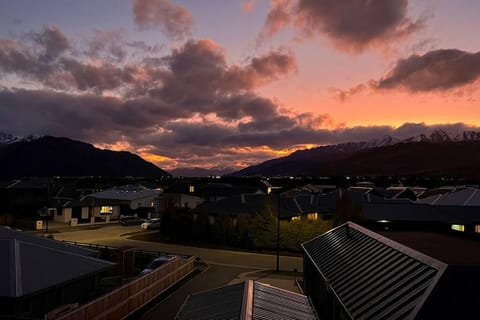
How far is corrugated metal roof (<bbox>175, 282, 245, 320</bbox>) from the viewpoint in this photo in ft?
48.0

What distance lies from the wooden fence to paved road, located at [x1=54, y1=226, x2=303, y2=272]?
8.07 meters

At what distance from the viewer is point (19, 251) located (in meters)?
23.6

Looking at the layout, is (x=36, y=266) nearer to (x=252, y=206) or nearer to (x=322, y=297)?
(x=322, y=297)

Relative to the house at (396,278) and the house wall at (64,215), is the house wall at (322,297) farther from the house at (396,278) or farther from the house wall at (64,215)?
the house wall at (64,215)

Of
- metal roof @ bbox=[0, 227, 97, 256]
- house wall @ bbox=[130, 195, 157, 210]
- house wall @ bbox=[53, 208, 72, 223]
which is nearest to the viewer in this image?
metal roof @ bbox=[0, 227, 97, 256]

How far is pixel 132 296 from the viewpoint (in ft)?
83.3

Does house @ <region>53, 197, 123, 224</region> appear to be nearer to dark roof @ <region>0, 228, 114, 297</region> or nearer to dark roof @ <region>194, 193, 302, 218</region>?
dark roof @ <region>194, 193, 302, 218</region>

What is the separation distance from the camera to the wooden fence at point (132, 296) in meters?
20.3

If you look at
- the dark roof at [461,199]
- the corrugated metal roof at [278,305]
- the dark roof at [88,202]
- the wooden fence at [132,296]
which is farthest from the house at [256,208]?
the corrugated metal roof at [278,305]

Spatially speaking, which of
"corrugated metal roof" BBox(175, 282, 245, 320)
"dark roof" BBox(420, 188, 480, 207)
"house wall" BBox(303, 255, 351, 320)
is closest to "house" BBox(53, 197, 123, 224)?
"house wall" BBox(303, 255, 351, 320)

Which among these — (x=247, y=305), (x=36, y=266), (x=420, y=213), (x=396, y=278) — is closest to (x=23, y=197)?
(x=36, y=266)

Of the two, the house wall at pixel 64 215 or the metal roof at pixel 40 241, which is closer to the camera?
the metal roof at pixel 40 241

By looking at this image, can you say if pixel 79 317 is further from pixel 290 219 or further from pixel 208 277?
pixel 290 219

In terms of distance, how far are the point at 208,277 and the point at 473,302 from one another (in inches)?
1018
